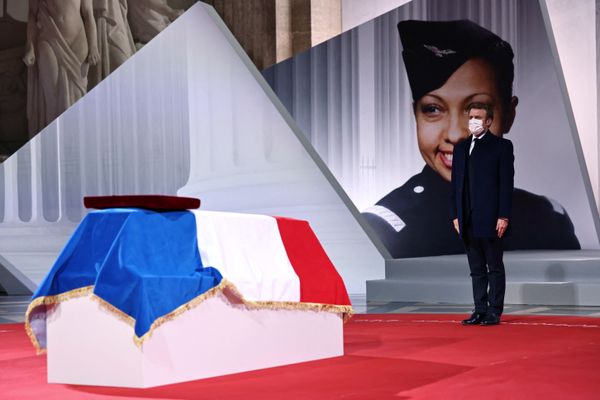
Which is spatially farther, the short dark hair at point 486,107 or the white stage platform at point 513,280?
the short dark hair at point 486,107

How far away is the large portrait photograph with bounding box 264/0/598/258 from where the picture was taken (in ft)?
24.7

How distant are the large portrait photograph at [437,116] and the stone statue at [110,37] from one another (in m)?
3.03

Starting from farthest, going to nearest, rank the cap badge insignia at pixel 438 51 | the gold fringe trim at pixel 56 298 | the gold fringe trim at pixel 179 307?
the cap badge insignia at pixel 438 51, the gold fringe trim at pixel 56 298, the gold fringe trim at pixel 179 307

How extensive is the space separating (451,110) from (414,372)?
516cm

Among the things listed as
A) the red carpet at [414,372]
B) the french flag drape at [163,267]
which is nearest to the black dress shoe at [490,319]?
the red carpet at [414,372]

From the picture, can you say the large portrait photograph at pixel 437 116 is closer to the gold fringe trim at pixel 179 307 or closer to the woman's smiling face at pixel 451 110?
the woman's smiling face at pixel 451 110

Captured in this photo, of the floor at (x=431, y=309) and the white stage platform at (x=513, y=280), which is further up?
the white stage platform at (x=513, y=280)

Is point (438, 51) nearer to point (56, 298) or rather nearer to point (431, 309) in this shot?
point (431, 309)

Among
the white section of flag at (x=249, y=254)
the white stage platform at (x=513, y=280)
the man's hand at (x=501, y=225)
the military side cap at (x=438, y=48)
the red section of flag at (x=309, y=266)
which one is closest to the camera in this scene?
the white section of flag at (x=249, y=254)

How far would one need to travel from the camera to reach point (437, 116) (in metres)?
7.89

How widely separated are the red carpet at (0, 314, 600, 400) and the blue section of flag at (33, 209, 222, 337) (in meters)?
0.25

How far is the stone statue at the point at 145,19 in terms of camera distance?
36.7ft

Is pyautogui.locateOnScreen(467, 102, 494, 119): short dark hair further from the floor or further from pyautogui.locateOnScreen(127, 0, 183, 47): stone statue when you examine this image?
pyautogui.locateOnScreen(127, 0, 183, 47): stone statue

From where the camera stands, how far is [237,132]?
25.5 feet
